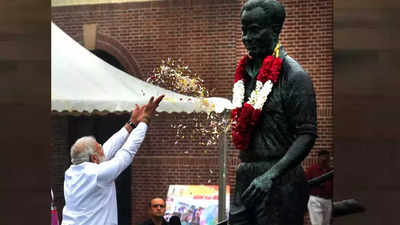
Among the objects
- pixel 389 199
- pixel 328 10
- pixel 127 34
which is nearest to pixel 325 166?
pixel 328 10

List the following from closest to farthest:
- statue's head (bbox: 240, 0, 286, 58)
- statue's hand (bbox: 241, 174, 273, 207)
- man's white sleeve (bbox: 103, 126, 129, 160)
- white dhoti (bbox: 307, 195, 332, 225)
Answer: statue's hand (bbox: 241, 174, 273, 207) < statue's head (bbox: 240, 0, 286, 58) < man's white sleeve (bbox: 103, 126, 129, 160) < white dhoti (bbox: 307, 195, 332, 225)

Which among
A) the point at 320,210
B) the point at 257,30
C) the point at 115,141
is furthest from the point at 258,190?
the point at 320,210

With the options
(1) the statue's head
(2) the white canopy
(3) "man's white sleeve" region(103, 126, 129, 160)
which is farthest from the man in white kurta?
(2) the white canopy

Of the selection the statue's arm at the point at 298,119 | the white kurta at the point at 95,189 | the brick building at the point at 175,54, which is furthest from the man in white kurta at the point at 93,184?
the brick building at the point at 175,54

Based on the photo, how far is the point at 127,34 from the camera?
1249cm

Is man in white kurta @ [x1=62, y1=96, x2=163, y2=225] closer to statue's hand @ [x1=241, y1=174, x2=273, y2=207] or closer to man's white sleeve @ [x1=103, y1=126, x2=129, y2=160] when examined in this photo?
man's white sleeve @ [x1=103, y1=126, x2=129, y2=160]

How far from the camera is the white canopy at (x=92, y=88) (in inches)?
342

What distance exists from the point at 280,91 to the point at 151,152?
8.21 m

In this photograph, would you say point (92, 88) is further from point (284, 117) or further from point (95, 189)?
point (284, 117)

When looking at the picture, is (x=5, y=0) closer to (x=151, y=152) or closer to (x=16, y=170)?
(x=16, y=170)

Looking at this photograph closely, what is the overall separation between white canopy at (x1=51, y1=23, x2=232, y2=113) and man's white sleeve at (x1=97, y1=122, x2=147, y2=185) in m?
3.26

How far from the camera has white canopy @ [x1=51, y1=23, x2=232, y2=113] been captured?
869 centimetres

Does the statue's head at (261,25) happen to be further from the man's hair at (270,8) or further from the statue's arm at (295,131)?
the statue's arm at (295,131)

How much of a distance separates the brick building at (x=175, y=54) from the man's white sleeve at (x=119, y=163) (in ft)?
21.0
